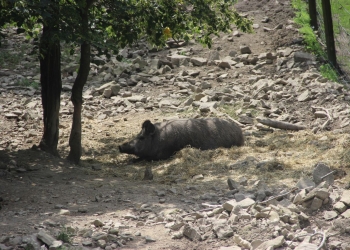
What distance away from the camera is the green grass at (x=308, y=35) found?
56.4 ft

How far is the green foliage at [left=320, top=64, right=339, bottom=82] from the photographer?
16836mm

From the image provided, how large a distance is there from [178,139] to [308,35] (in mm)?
9127

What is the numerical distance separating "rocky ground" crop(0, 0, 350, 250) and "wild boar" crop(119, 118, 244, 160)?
14.6 inches

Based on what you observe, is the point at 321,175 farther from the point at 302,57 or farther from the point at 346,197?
the point at 302,57

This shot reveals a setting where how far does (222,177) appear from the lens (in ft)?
32.6

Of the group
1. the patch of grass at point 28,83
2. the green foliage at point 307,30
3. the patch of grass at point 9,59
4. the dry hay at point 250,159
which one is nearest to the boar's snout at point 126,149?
the dry hay at point 250,159

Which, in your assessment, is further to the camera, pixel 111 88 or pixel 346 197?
pixel 111 88

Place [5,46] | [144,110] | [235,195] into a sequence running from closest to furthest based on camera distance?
[235,195], [144,110], [5,46]

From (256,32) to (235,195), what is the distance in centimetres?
1357

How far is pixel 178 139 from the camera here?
1225 cm

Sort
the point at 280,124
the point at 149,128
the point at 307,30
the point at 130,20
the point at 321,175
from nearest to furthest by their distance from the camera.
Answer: the point at 321,175
the point at 130,20
the point at 149,128
the point at 280,124
the point at 307,30

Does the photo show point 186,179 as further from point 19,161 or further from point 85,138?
point 85,138

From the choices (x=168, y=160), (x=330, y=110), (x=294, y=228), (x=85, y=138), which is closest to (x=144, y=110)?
(x=85, y=138)

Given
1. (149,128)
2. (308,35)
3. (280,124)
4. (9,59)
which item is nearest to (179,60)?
(308,35)
